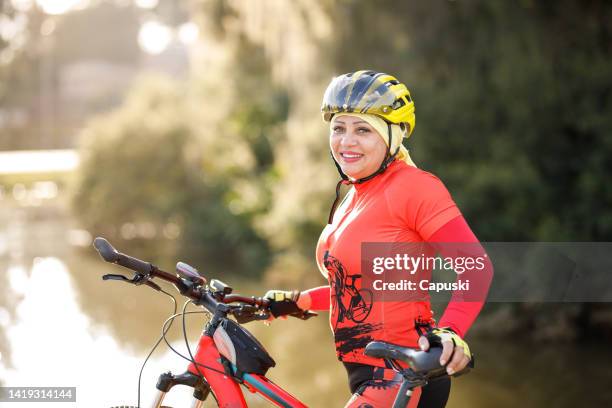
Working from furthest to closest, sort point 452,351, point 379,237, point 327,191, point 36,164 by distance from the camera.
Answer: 1. point 36,164
2. point 327,191
3. point 379,237
4. point 452,351

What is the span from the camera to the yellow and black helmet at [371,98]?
2434 mm

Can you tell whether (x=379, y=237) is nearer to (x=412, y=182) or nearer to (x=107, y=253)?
(x=412, y=182)

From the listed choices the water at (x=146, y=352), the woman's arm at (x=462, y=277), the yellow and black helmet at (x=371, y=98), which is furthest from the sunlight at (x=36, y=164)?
the woman's arm at (x=462, y=277)

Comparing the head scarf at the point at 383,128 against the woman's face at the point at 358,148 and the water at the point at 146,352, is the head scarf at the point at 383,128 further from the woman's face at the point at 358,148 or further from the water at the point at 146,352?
the water at the point at 146,352

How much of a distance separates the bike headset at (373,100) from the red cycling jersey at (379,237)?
0.10 metres

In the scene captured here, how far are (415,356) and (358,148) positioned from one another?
672 millimetres

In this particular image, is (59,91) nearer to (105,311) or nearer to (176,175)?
(176,175)

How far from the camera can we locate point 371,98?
7.98 ft

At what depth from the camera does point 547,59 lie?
8328mm

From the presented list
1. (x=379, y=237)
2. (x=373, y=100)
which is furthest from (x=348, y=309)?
(x=373, y=100)

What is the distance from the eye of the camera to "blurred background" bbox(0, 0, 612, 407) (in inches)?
311

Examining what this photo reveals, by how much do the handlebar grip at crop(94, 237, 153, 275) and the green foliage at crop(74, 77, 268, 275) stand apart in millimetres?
11801

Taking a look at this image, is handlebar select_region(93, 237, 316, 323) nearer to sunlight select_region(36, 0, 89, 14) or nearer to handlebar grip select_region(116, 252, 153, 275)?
handlebar grip select_region(116, 252, 153, 275)

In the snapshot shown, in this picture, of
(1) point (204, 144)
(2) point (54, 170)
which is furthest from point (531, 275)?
(2) point (54, 170)
